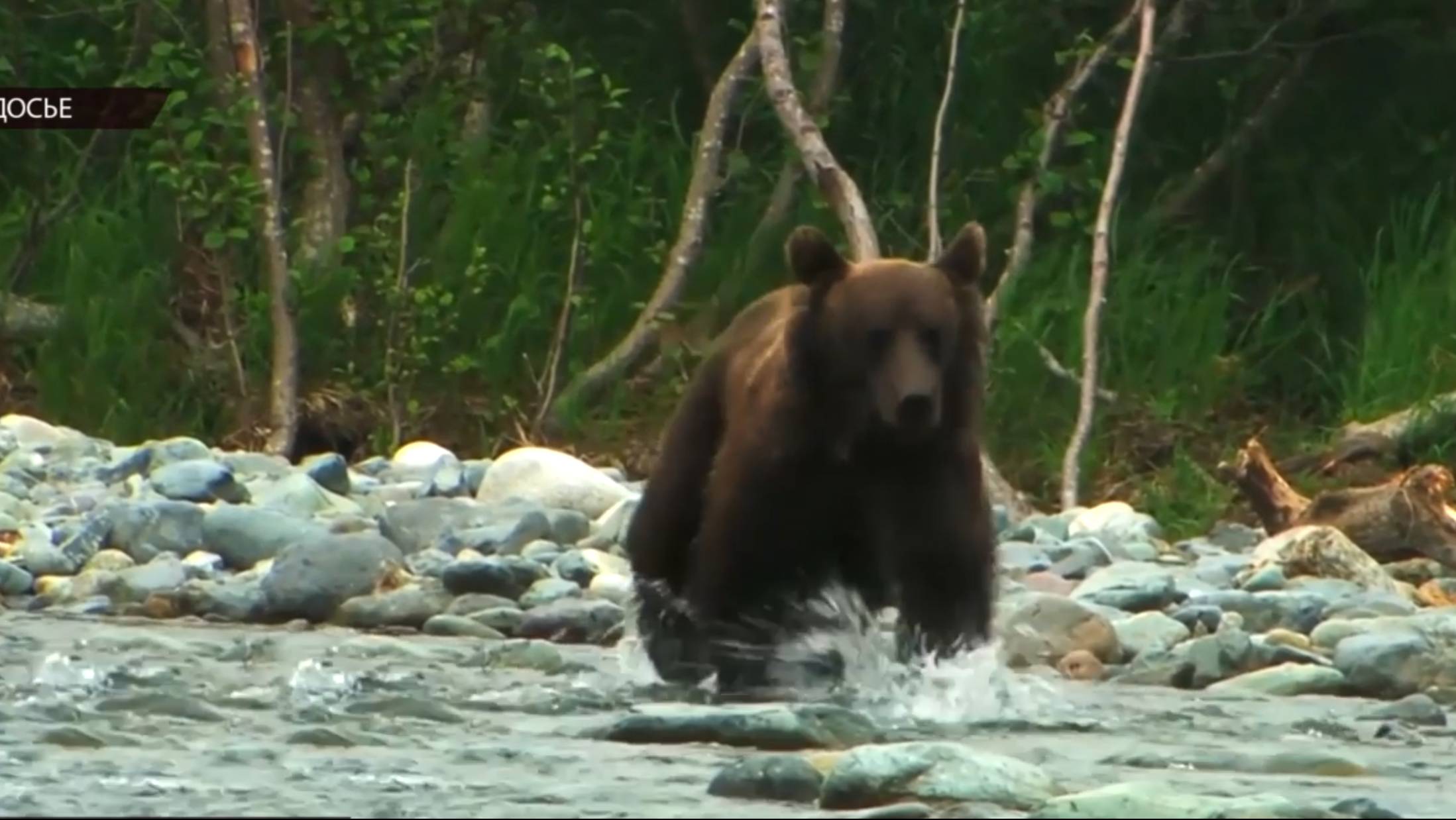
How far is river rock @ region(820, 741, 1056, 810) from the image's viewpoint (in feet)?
12.9

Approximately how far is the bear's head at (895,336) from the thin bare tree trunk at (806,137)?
3.22 meters

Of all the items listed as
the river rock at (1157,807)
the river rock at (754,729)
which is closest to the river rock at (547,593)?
the river rock at (754,729)

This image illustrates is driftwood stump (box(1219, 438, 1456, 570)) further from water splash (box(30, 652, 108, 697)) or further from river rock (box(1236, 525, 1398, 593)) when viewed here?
water splash (box(30, 652, 108, 697))

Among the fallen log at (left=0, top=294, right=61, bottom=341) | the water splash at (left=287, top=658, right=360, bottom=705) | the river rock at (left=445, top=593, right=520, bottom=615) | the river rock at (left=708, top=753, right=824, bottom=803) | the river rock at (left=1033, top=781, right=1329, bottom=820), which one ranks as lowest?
the river rock at (left=445, top=593, right=520, bottom=615)

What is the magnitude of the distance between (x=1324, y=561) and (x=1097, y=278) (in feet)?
5.49

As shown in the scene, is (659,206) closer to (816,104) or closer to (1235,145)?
(816,104)

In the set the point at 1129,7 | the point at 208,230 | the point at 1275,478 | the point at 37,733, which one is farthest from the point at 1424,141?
the point at 37,733

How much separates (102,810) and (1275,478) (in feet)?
15.1

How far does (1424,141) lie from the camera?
10375 mm

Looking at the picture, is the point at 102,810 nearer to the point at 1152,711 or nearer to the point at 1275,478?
the point at 1152,711

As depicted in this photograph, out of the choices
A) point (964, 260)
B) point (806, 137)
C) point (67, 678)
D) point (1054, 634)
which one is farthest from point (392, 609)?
point (806, 137)

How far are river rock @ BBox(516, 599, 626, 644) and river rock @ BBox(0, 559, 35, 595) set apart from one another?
125cm

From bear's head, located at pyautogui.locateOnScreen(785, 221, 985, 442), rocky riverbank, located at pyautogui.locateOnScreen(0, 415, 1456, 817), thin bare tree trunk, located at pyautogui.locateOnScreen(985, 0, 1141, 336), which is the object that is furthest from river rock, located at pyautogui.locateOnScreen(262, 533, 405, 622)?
thin bare tree trunk, located at pyautogui.locateOnScreen(985, 0, 1141, 336)

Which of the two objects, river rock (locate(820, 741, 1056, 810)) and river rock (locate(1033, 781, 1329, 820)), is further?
river rock (locate(820, 741, 1056, 810))
